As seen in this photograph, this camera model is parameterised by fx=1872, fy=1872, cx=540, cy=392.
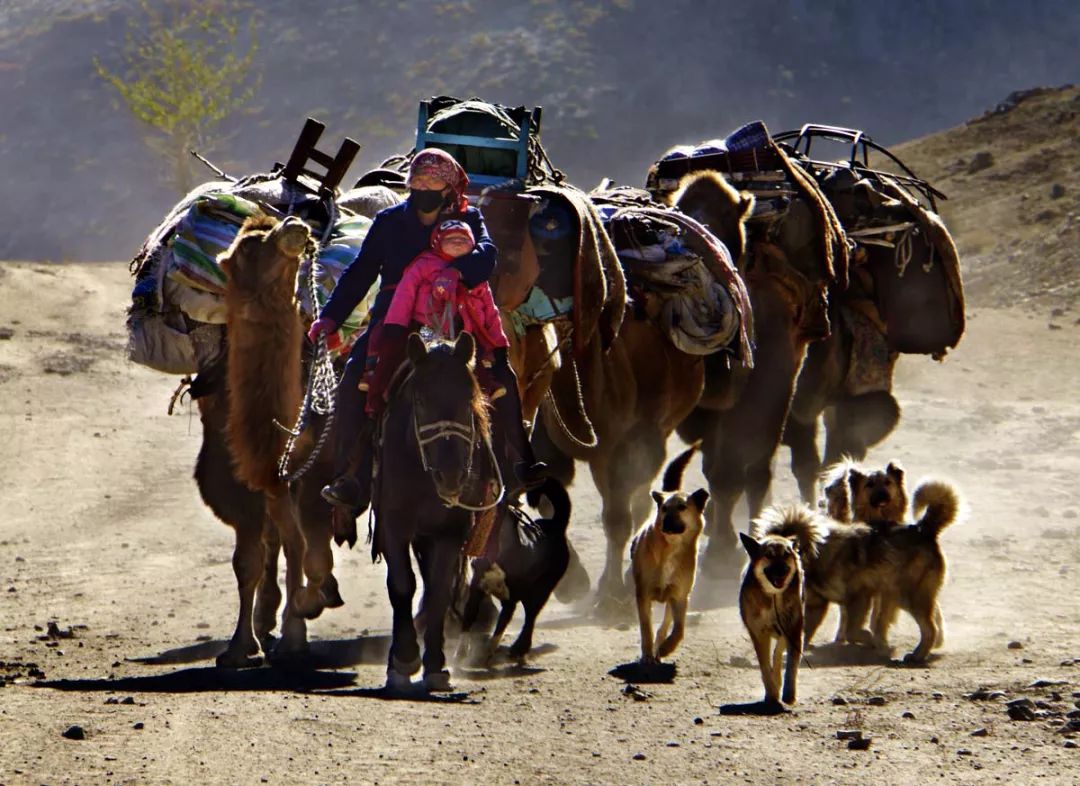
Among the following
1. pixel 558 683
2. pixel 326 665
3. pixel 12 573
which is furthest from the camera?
pixel 12 573

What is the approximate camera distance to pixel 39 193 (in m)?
64.8

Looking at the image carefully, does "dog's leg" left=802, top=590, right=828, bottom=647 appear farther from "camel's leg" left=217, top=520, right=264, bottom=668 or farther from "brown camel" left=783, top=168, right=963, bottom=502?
"brown camel" left=783, top=168, right=963, bottom=502

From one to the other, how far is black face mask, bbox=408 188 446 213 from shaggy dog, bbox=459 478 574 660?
5.36ft

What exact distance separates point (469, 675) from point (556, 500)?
1286 mm

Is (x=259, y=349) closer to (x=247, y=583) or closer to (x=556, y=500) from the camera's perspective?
(x=247, y=583)

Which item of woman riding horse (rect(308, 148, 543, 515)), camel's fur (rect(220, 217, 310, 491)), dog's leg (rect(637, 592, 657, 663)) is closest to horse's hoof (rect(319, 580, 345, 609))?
camel's fur (rect(220, 217, 310, 491))

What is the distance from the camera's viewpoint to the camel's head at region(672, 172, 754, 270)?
1193 centimetres

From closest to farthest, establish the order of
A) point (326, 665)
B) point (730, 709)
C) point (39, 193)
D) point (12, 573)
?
point (730, 709) → point (326, 665) → point (12, 573) → point (39, 193)

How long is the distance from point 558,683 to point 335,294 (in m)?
2.00

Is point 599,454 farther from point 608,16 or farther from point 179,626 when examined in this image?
point 608,16

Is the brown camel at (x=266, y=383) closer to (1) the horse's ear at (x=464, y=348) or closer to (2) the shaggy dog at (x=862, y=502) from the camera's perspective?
(1) the horse's ear at (x=464, y=348)

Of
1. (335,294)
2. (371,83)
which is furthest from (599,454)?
(371,83)

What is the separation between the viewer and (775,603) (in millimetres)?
7863

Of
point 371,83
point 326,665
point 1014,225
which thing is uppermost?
point 371,83
